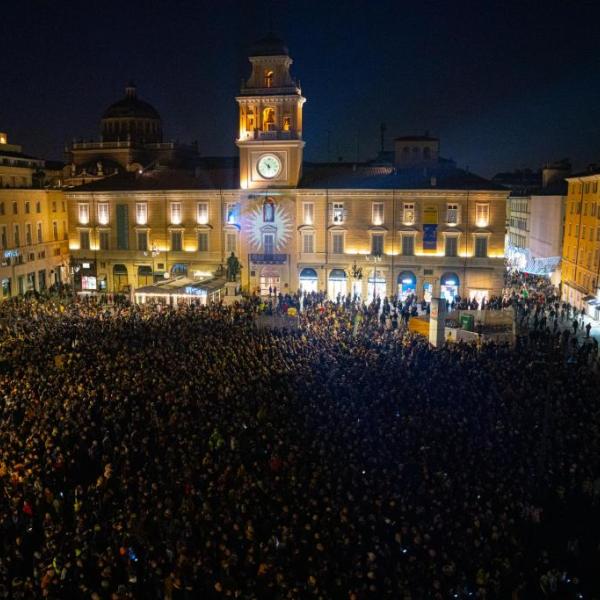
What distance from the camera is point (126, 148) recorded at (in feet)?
193

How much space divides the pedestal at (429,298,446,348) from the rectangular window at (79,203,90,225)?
29874mm

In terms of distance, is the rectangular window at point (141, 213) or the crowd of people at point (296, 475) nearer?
the crowd of people at point (296, 475)

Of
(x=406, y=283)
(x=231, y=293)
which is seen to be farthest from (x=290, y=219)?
(x=406, y=283)

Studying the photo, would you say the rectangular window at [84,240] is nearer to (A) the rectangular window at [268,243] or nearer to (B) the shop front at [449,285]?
(A) the rectangular window at [268,243]

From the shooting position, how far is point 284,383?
21.4 m

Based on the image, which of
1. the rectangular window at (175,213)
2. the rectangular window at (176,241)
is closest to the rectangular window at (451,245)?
the rectangular window at (176,241)

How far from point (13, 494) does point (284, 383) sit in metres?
9.10

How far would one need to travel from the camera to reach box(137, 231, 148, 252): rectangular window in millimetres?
47625

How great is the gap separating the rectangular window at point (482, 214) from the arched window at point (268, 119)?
15.0 meters

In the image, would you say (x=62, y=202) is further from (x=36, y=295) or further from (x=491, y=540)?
(x=491, y=540)

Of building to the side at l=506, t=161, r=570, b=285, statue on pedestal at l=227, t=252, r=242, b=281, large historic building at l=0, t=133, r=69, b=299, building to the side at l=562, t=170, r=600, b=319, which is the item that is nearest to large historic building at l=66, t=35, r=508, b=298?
statue on pedestal at l=227, t=252, r=242, b=281

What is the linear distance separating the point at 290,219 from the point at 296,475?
31168 mm

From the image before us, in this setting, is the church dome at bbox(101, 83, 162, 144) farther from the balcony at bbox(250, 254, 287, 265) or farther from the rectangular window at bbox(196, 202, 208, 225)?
the balcony at bbox(250, 254, 287, 265)

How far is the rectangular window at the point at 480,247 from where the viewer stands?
140 ft
